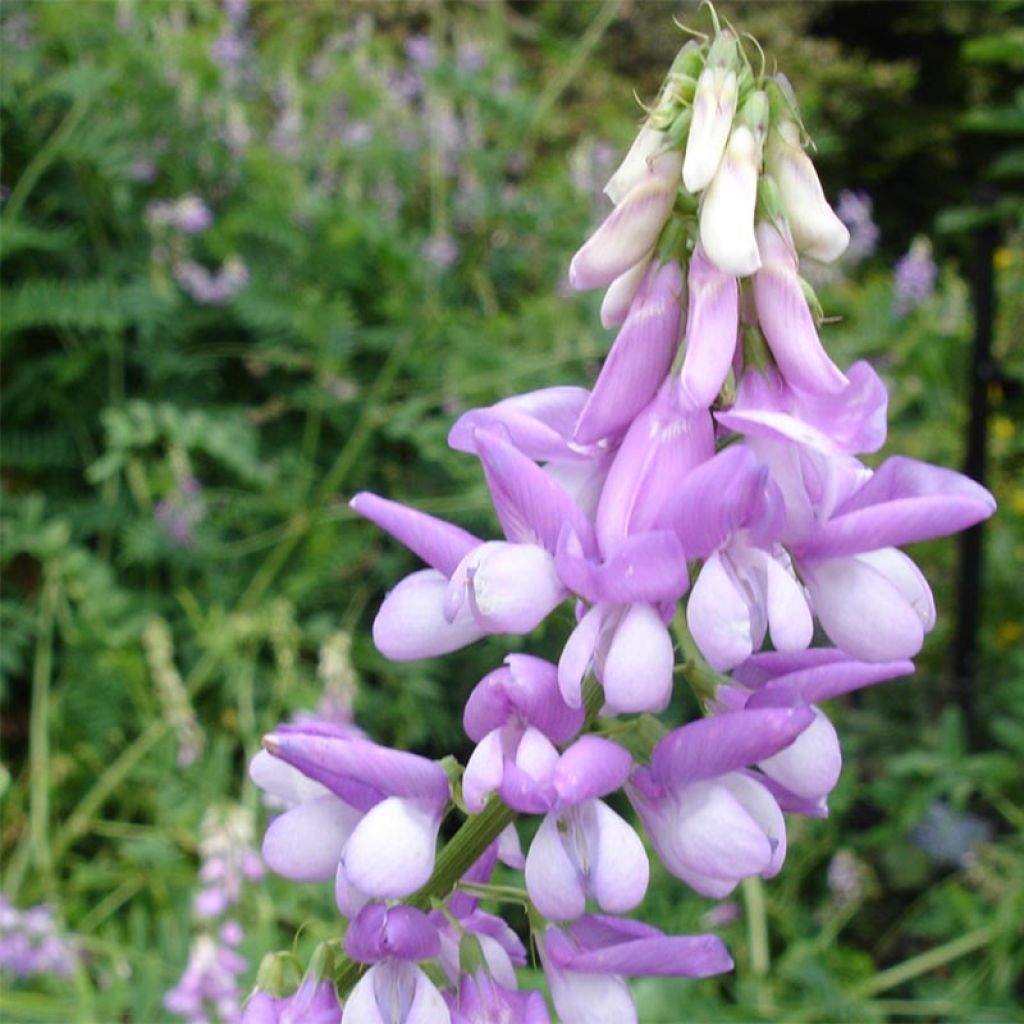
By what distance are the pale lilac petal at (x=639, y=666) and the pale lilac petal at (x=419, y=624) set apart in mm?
93

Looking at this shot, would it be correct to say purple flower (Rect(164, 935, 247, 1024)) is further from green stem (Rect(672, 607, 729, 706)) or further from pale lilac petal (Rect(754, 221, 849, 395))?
pale lilac petal (Rect(754, 221, 849, 395))

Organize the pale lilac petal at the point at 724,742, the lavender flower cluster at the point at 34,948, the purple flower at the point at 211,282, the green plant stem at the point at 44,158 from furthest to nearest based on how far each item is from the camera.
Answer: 1. the purple flower at the point at 211,282
2. the green plant stem at the point at 44,158
3. the lavender flower cluster at the point at 34,948
4. the pale lilac petal at the point at 724,742

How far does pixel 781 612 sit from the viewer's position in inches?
26.5

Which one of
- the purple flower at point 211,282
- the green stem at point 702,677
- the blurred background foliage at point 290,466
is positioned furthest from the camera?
the purple flower at point 211,282

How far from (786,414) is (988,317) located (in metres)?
2.62

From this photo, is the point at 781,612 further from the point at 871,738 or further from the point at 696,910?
the point at 871,738

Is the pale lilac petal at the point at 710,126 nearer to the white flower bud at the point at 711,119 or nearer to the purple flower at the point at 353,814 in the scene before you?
the white flower bud at the point at 711,119

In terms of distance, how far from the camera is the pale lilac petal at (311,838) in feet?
2.45

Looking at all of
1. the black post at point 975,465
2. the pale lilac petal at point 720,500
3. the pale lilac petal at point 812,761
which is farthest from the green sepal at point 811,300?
the black post at point 975,465

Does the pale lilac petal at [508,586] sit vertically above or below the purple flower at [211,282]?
above

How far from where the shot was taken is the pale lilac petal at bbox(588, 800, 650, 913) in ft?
2.19

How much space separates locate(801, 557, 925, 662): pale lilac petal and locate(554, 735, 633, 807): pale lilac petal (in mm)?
135

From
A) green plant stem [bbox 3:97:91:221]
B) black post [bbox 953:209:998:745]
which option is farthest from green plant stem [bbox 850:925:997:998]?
green plant stem [bbox 3:97:91:221]

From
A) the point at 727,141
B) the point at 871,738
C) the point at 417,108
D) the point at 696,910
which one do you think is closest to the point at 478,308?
the point at 417,108
